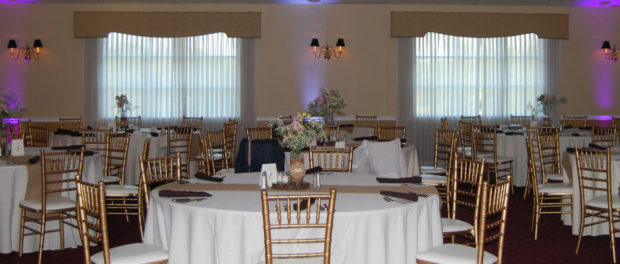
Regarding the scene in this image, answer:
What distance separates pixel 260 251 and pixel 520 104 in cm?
1047

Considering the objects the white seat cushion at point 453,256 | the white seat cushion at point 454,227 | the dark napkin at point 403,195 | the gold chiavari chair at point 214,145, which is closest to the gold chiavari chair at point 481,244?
the white seat cushion at point 453,256

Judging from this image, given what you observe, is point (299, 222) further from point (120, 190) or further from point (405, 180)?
point (120, 190)

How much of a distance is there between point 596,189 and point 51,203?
4.76 m

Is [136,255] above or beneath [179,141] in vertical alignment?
beneath

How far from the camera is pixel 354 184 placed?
4.48 m

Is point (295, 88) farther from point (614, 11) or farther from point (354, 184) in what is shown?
point (354, 184)

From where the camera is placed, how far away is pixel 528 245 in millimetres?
5914

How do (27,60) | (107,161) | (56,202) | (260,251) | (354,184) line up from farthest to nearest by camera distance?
A: (27,60) → (107,161) → (56,202) → (354,184) → (260,251)

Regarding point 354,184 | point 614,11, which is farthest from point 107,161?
point 614,11

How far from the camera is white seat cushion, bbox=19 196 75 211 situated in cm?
515

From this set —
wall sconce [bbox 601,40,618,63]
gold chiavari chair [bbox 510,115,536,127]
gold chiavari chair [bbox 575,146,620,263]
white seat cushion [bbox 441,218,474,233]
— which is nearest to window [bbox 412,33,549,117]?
gold chiavari chair [bbox 510,115,536,127]

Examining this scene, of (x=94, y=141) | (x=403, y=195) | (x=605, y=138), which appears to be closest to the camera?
(x=403, y=195)

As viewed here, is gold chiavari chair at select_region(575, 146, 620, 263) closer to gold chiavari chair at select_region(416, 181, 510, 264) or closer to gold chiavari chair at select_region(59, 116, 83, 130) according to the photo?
gold chiavari chair at select_region(416, 181, 510, 264)

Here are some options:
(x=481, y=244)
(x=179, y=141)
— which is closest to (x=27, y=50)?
(x=179, y=141)
